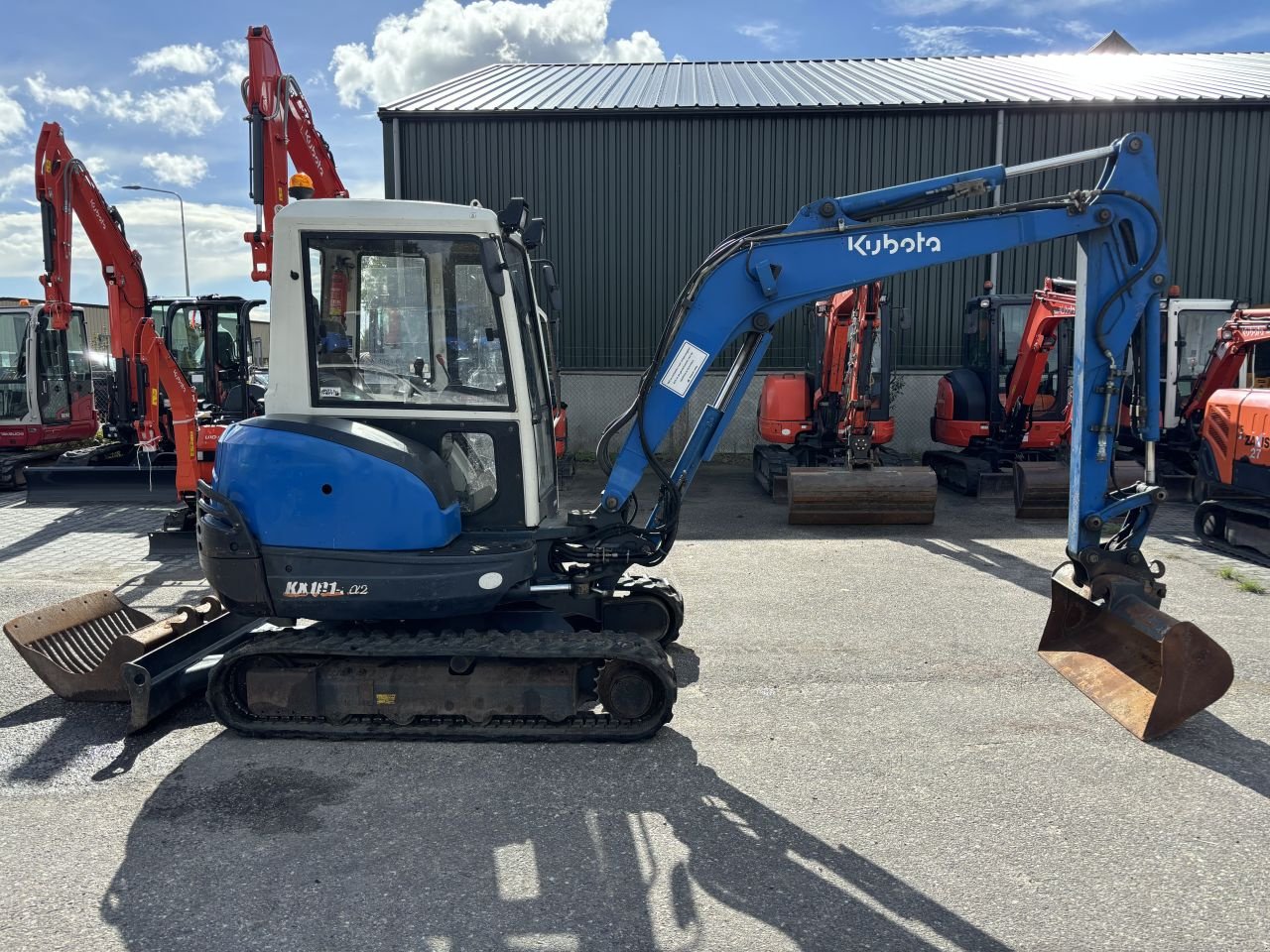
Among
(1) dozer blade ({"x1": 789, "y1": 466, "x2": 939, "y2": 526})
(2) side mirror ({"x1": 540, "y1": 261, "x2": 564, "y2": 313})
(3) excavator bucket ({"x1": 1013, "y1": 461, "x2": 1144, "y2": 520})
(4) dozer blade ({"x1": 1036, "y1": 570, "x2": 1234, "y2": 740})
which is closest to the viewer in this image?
(4) dozer blade ({"x1": 1036, "y1": 570, "x2": 1234, "y2": 740})

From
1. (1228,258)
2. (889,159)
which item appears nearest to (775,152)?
(889,159)

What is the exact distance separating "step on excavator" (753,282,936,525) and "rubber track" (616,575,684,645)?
4.55 meters

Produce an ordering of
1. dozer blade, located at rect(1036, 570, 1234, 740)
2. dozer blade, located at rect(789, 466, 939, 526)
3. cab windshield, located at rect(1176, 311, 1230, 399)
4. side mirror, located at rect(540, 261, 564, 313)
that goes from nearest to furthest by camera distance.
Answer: dozer blade, located at rect(1036, 570, 1234, 740) → side mirror, located at rect(540, 261, 564, 313) → dozer blade, located at rect(789, 466, 939, 526) → cab windshield, located at rect(1176, 311, 1230, 399)

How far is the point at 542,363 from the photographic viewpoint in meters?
5.47

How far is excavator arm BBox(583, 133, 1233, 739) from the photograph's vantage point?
5203 millimetres

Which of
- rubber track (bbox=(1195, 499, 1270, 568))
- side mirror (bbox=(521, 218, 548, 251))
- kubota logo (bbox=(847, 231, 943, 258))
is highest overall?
side mirror (bbox=(521, 218, 548, 251))

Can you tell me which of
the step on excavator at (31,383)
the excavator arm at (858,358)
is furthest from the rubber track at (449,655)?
the step on excavator at (31,383)

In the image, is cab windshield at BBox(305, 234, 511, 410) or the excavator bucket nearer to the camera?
cab windshield at BBox(305, 234, 511, 410)

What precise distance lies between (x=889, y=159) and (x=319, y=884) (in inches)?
632

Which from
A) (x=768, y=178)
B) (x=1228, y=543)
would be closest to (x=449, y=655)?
(x=1228, y=543)

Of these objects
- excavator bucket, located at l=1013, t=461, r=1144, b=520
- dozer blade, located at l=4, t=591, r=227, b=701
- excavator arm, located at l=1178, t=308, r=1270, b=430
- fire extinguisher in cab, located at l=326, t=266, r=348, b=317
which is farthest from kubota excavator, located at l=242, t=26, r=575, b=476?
excavator arm, located at l=1178, t=308, r=1270, b=430

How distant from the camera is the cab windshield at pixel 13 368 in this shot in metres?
14.3

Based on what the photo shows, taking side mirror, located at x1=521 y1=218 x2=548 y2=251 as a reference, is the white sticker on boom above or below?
below

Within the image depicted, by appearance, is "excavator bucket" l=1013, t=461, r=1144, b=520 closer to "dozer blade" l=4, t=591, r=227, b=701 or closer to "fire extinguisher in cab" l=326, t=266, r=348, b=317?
"fire extinguisher in cab" l=326, t=266, r=348, b=317
